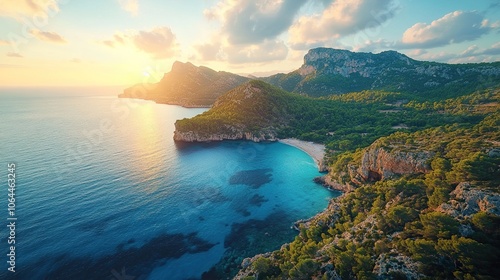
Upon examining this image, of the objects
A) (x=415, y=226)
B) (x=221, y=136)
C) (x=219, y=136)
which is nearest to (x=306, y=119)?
(x=221, y=136)

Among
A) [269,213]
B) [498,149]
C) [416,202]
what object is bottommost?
[269,213]

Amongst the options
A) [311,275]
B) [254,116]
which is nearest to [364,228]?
[311,275]

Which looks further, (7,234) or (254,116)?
(254,116)

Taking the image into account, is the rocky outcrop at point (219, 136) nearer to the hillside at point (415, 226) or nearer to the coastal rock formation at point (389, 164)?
the coastal rock formation at point (389, 164)

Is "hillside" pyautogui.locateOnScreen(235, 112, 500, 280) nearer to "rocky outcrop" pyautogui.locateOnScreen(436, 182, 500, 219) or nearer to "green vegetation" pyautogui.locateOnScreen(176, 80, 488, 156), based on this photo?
"rocky outcrop" pyautogui.locateOnScreen(436, 182, 500, 219)

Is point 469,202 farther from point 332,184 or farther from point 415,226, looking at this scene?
point 332,184

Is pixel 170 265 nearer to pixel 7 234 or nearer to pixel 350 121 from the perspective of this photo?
pixel 7 234

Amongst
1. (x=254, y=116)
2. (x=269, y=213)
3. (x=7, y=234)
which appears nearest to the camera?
(x=7, y=234)
